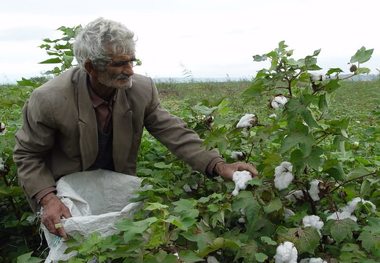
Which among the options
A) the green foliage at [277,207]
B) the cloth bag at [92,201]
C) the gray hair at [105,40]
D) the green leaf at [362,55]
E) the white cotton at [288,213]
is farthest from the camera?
the gray hair at [105,40]

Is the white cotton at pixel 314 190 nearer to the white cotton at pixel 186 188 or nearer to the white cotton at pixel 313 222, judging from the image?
the white cotton at pixel 313 222

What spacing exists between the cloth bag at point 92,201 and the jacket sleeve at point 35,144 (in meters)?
0.09

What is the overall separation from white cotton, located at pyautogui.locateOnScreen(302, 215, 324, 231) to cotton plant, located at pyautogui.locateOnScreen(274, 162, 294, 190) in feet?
0.43

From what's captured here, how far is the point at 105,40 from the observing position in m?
2.28

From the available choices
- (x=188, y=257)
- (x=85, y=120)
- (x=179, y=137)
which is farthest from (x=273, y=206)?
(x=85, y=120)

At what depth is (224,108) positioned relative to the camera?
95.3 inches

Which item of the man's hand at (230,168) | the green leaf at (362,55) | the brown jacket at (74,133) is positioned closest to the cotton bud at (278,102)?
the green leaf at (362,55)

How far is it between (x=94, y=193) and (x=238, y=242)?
93 centimetres

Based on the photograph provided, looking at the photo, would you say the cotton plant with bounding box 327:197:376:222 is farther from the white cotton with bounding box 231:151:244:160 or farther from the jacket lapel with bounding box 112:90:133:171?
the jacket lapel with bounding box 112:90:133:171

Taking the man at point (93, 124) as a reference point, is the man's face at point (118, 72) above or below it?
above

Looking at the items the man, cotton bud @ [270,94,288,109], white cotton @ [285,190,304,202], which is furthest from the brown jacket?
cotton bud @ [270,94,288,109]

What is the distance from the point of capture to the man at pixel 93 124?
7.55 feet

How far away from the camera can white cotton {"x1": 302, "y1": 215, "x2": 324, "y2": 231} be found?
6.00 feet

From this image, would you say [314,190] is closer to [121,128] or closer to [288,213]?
[288,213]
